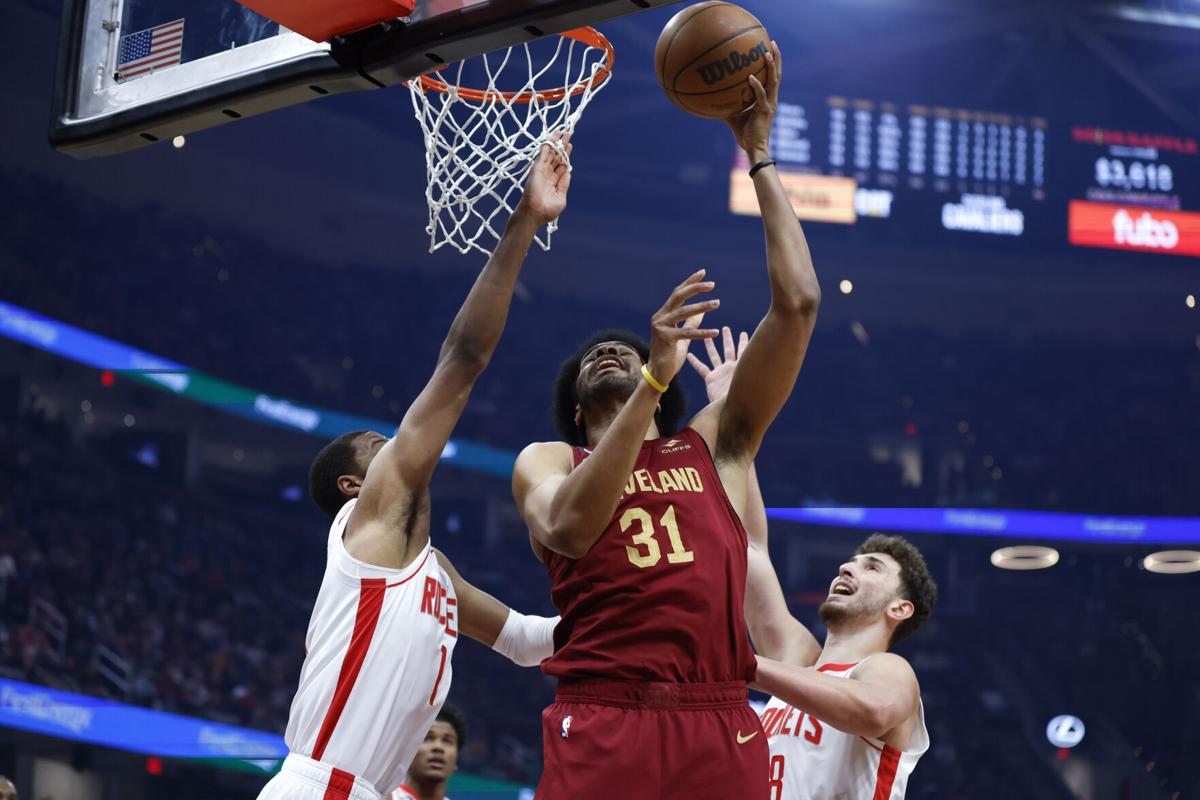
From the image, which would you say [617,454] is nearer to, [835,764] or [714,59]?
[714,59]

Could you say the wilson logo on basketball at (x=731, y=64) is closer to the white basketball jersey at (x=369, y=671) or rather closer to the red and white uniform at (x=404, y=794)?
the white basketball jersey at (x=369, y=671)

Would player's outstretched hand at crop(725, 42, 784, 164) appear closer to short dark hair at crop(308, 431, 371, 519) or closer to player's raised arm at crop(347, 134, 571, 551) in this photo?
player's raised arm at crop(347, 134, 571, 551)

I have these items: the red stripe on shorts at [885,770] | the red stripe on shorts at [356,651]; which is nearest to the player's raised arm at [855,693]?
the red stripe on shorts at [885,770]

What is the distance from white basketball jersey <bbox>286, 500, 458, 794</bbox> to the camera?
295cm

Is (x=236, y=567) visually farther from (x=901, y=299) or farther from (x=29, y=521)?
(x=901, y=299)

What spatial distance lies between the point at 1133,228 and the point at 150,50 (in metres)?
13.4

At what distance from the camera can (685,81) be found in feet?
10.5

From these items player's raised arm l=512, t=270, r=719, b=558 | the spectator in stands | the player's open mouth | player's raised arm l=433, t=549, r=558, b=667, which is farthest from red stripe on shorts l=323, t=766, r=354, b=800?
the spectator in stands

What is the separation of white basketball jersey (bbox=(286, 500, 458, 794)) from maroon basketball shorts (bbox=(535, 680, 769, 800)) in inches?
18.5

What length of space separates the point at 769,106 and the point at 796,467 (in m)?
12.1

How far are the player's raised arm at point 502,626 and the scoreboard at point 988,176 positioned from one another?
1117 cm

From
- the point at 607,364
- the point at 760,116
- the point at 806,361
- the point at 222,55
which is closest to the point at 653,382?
the point at 607,364

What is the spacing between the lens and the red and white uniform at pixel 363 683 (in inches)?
116

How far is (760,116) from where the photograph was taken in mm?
3070
